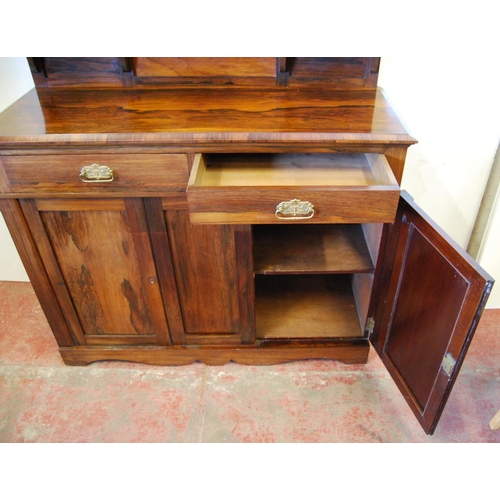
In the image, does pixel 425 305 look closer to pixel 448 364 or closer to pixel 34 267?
pixel 448 364

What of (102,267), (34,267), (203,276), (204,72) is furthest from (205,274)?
(204,72)

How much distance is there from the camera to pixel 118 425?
1437mm

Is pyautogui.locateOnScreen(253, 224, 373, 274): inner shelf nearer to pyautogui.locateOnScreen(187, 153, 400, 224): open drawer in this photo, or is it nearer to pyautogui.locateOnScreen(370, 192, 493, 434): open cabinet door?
pyautogui.locateOnScreen(370, 192, 493, 434): open cabinet door

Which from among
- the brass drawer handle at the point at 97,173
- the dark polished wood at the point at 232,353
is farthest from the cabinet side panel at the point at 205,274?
the brass drawer handle at the point at 97,173

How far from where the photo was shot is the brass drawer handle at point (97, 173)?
1149 mm

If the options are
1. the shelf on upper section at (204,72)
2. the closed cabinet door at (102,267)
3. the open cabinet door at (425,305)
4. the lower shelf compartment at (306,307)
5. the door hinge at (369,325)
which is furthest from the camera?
the lower shelf compartment at (306,307)

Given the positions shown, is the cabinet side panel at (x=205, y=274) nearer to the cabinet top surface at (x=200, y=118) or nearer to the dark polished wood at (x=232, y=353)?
the dark polished wood at (x=232, y=353)

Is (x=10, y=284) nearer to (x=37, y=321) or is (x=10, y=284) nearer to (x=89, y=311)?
(x=37, y=321)

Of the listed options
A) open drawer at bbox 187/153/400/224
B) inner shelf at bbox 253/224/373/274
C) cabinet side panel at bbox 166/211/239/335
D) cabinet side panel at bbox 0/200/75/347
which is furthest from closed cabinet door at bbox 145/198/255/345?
cabinet side panel at bbox 0/200/75/347

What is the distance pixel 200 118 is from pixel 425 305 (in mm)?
805

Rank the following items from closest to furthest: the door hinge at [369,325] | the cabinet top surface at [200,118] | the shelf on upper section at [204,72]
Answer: the cabinet top surface at [200,118], the shelf on upper section at [204,72], the door hinge at [369,325]

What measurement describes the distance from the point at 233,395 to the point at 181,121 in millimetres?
970

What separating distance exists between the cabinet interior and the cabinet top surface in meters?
0.35
